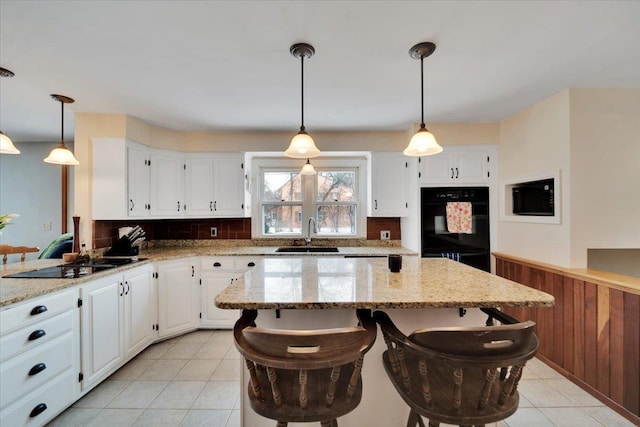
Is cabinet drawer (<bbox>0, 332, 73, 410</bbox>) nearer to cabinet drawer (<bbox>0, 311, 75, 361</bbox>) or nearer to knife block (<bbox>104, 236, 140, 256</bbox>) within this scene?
cabinet drawer (<bbox>0, 311, 75, 361</bbox>)

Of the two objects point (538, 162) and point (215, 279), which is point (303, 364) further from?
point (538, 162)

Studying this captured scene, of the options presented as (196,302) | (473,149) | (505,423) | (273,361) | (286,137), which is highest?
(286,137)

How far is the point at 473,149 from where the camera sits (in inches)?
124

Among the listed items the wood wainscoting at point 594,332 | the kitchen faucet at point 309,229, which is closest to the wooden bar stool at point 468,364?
the wood wainscoting at point 594,332

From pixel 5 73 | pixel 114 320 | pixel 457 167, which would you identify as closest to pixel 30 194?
pixel 5 73

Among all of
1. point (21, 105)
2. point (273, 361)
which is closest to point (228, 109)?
point (21, 105)

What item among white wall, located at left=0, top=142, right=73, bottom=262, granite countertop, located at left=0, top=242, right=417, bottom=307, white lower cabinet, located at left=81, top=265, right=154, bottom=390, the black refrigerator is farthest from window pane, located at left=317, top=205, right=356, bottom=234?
white wall, located at left=0, top=142, right=73, bottom=262

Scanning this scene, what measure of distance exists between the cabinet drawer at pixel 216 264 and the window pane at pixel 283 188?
43.8 inches

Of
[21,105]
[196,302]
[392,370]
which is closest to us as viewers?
[392,370]

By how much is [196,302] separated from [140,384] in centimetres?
98

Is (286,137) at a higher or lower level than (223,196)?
higher

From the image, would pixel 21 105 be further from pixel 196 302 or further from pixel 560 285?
pixel 560 285

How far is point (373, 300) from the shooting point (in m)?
1.20

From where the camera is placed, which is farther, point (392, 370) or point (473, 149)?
point (473, 149)
